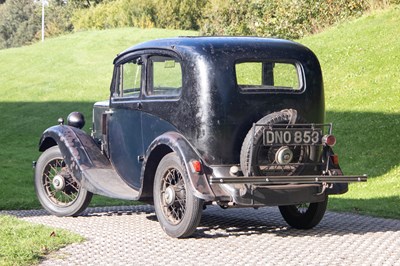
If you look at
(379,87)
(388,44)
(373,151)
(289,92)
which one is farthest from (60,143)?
(388,44)

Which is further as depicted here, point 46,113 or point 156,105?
point 46,113

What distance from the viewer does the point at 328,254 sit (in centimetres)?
680

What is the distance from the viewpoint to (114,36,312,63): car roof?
314 inches

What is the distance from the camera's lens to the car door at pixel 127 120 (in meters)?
8.75

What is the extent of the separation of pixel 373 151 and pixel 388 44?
26.2 ft

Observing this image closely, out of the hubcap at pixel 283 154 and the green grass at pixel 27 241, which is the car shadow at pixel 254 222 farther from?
the green grass at pixel 27 241

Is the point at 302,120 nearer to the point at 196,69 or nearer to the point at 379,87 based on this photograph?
the point at 196,69

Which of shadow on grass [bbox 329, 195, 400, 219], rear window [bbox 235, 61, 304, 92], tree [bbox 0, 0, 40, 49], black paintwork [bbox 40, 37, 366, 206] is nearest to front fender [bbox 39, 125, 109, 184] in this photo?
black paintwork [bbox 40, 37, 366, 206]

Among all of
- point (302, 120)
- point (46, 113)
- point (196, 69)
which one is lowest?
point (46, 113)

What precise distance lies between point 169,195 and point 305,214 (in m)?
1.68

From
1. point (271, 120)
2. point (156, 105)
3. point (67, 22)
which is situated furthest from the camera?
point (67, 22)

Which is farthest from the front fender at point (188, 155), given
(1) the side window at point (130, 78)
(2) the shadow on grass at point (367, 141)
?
(2) the shadow on grass at point (367, 141)

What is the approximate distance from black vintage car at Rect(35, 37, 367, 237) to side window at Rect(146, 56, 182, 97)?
1 centimetres

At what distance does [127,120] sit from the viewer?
8914 mm
